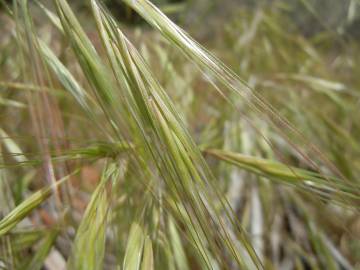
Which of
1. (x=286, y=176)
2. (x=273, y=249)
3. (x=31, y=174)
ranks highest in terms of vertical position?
(x=31, y=174)

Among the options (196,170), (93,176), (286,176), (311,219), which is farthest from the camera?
(93,176)

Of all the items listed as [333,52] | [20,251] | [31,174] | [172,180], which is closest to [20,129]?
[31,174]

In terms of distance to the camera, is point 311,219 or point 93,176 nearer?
point 311,219

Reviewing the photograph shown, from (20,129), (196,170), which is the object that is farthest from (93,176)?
(196,170)

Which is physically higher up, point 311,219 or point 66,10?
point 66,10

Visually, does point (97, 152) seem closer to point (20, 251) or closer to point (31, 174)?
point (20, 251)

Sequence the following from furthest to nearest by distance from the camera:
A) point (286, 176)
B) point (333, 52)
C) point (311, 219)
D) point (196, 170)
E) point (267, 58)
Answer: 1. point (333, 52)
2. point (267, 58)
3. point (311, 219)
4. point (286, 176)
5. point (196, 170)

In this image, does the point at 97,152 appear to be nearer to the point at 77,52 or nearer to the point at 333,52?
the point at 77,52
